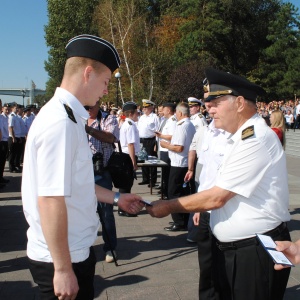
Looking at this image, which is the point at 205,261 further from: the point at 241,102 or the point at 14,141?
the point at 14,141

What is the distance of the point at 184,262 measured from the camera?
16.8 feet

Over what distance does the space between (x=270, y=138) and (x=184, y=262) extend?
3.07m

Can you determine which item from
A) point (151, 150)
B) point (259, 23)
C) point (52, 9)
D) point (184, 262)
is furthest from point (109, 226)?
point (259, 23)

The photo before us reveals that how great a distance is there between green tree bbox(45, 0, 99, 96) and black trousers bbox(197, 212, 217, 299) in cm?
4277

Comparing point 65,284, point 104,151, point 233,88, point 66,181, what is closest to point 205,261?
point 233,88

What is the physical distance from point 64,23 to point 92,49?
45.4 m

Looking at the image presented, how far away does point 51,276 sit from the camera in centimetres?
203

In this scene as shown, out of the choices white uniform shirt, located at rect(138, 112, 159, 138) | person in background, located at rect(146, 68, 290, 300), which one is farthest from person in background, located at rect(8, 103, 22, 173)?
person in background, located at rect(146, 68, 290, 300)

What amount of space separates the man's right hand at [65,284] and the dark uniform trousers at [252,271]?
105 centimetres

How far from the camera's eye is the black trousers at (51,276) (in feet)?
6.69

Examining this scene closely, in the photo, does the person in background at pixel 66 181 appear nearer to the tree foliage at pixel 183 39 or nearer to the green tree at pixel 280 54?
the tree foliage at pixel 183 39

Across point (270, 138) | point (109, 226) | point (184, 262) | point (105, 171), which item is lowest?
point (184, 262)

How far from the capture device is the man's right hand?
1874 millimetres

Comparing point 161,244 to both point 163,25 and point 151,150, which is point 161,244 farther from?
point 163,25
